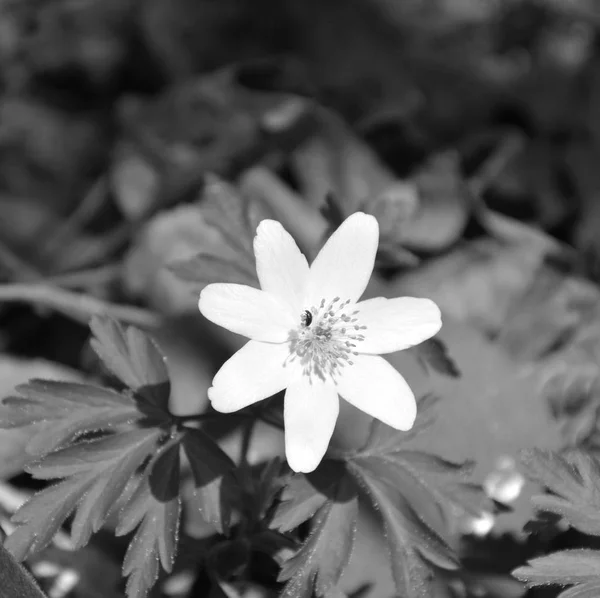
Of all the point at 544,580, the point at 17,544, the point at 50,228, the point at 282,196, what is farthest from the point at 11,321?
the point at 544,580

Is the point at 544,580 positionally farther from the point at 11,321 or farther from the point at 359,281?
the point at 11,321

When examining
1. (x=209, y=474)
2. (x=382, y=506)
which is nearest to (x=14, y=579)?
(x=209, y=474)

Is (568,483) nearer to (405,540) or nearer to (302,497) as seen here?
(405,540)

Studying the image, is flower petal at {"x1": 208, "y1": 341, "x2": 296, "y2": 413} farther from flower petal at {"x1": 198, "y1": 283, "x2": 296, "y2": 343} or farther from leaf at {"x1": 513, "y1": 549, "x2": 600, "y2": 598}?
leaf at {"x1": 513, "y1": 549, "x2": 600, "y2": 598}

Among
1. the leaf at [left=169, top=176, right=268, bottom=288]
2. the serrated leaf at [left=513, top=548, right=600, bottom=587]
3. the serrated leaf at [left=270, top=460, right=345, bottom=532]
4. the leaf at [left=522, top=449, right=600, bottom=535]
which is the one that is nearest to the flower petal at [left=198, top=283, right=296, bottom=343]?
the leaf at [left=169, top=176, right=268, bottom=288]

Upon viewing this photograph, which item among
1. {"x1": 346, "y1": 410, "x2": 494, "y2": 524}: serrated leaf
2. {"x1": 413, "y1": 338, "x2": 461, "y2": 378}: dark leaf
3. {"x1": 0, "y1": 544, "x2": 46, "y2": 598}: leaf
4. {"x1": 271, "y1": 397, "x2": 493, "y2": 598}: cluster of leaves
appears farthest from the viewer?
{"x1": 413, "y1": 338, "x2": 461, "y2": 378}: dark leaf
